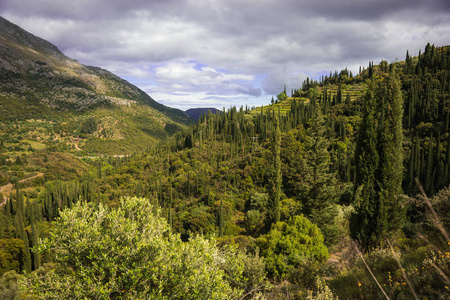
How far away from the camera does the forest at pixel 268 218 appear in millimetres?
6457

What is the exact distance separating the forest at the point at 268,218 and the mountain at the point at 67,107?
185 feet

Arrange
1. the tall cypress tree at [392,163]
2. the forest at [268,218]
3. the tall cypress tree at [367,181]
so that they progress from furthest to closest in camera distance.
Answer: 1. the tall cypress tree at [367,181]
2. the tall cypress tree at [392,163]
3. the forest at [268,218]

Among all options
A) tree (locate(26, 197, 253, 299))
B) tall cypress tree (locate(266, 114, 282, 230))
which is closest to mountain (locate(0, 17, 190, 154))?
tall cypress tree (locate(266, 114, 282, 230))

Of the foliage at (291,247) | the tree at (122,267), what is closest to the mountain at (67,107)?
the foliage at (291,247)

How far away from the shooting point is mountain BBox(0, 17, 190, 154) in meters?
127

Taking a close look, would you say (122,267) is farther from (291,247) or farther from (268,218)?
(268,218)

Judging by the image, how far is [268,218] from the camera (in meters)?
25.6

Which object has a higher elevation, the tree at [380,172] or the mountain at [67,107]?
the mountain at [67,107]

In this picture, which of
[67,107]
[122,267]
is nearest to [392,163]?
[122,267]

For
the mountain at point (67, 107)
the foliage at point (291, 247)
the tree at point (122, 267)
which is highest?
the mountain at point (67, 107)

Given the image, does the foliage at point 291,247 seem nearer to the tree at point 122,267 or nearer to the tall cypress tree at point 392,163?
the tall cypress tree at point 392,163

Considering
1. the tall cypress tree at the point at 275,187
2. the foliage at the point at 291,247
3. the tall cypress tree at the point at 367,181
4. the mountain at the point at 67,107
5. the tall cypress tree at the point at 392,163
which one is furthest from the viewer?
the mountain at the point at 67,107

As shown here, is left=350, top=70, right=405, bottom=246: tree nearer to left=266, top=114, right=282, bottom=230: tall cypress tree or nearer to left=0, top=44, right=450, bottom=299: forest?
left=0, top=44, right=450, bottom=299: forest

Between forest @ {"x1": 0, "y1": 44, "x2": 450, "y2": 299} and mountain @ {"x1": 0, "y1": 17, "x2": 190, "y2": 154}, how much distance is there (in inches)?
2226
